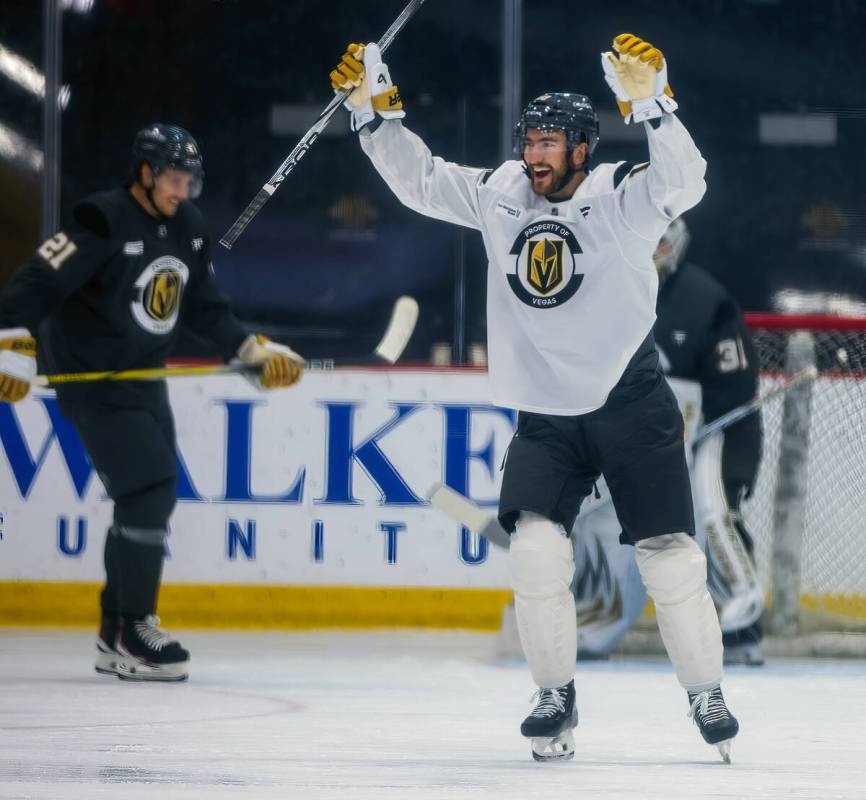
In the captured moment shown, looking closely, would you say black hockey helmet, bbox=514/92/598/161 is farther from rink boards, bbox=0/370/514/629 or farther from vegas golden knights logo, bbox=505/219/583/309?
rink boards, bbox=0/370/514/629

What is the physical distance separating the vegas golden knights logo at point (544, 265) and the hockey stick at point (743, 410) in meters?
1.64

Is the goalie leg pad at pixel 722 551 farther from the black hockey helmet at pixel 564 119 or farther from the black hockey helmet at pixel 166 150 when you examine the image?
the black hockey helmet at pixel 564 119

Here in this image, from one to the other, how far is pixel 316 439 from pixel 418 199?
6.58 feet

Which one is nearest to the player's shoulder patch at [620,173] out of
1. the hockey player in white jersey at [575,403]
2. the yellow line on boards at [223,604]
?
the hockey player in white jersey at [575,403]

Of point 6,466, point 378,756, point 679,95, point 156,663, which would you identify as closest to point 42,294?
point 156,663

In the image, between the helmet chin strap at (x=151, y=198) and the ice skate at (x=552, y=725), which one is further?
the helmet chin strap at (x=151, y=198)

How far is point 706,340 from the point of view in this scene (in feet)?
14.8

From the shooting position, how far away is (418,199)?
10.4 feet

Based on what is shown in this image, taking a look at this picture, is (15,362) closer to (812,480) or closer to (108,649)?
(108,649)

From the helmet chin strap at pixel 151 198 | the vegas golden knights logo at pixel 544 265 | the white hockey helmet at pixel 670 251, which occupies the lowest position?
the vegas golden knights logo at pixel 544 265

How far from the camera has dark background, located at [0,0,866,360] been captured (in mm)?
5832

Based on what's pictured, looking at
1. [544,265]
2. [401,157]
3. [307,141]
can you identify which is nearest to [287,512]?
[307,141]

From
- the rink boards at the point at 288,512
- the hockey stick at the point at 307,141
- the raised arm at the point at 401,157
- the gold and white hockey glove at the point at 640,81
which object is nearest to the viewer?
the gold and white hockey glove at the point at 640,81

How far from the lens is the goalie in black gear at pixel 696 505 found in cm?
449
